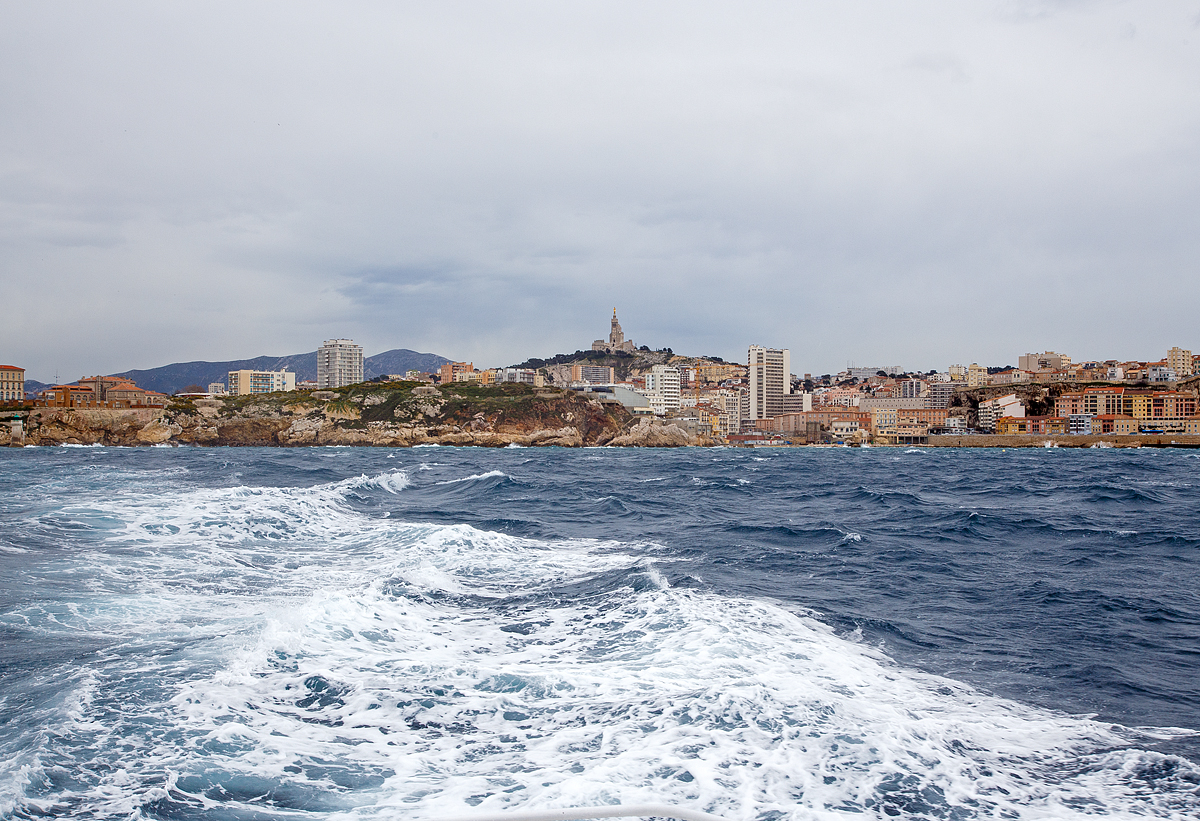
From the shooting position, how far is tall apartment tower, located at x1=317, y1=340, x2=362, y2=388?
16588 cm

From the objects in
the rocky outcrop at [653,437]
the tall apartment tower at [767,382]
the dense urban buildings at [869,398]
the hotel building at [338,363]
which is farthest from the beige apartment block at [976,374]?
the hotel building at [338,363]

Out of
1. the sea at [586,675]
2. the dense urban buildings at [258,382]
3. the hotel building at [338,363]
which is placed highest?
the hotel building at [338,363]

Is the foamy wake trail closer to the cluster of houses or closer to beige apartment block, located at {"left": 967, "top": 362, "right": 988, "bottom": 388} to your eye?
the cluster of houses

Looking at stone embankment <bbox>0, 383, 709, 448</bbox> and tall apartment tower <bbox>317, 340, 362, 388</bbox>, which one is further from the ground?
tall apartment tower <bbox>317, 340, 362, 388</bbox>

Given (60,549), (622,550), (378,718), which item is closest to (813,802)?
(378,718)

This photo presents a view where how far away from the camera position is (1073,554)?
1379 cm

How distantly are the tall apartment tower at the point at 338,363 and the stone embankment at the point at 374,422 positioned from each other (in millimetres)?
65548

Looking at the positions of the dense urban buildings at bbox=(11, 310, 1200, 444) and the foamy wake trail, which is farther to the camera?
the dense urban buildings at bbox=(11, 310, 1200, 444)

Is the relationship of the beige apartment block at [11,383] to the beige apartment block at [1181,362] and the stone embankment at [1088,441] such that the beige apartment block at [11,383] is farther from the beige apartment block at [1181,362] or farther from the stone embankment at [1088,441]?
the beige apartment block at [1181,362]

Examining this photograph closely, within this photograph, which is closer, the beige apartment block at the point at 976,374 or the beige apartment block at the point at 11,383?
the beige apartment block at the point at 11,383

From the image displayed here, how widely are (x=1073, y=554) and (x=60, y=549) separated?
1877 centimetres

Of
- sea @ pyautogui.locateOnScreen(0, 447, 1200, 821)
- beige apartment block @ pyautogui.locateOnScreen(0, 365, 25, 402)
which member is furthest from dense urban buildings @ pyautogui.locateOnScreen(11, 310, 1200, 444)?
sea @ pyautogui.locateOnScreen(0, 447, 1200, 821)

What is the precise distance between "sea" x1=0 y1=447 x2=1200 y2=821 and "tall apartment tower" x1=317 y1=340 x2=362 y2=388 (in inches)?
6255

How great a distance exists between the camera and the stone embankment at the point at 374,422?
274 feet
